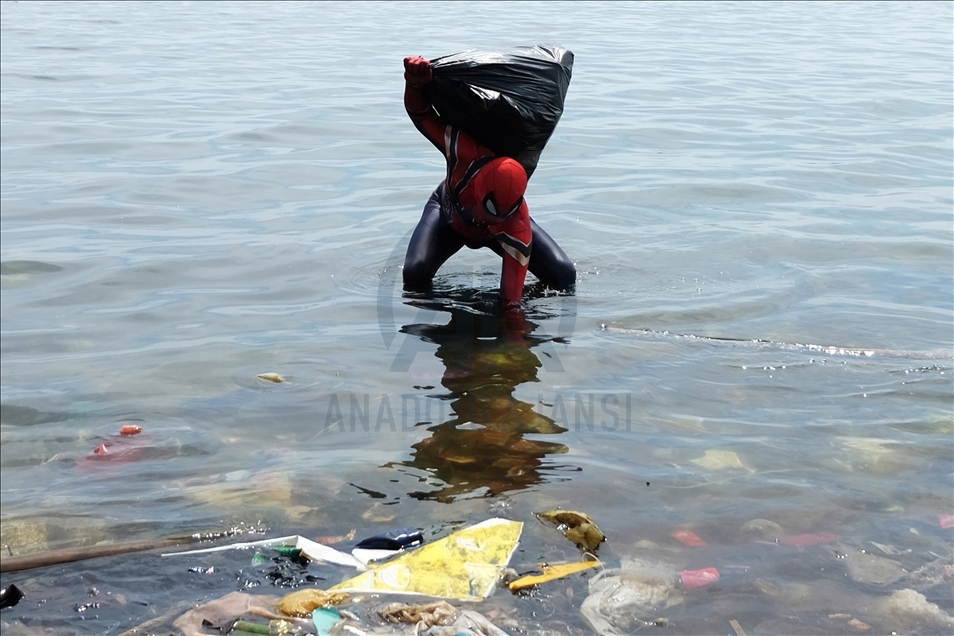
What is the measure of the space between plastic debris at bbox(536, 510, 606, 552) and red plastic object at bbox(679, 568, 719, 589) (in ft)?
1.11

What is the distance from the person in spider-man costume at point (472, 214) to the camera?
224 inches

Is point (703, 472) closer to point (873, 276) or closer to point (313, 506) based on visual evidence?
point (313, 506)

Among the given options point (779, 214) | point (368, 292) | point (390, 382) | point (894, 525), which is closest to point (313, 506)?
point (390, 382)

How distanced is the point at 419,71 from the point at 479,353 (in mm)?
1625

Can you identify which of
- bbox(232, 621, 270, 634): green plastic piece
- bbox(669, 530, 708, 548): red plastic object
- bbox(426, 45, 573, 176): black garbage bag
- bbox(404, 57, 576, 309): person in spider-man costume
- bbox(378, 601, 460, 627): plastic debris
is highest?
bbox(426, 45, 573, 176): black garbage bag

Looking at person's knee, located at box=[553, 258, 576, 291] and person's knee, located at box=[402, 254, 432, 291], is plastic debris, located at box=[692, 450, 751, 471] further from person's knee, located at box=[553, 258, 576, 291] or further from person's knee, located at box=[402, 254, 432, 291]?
person's knee, located at box=[402, 254, 432, 291]

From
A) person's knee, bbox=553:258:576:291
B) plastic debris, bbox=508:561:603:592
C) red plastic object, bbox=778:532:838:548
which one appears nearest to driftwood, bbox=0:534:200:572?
plastic debris, bbox=508:561:603:592

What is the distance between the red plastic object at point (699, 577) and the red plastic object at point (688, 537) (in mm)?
197

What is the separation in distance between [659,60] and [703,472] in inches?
593

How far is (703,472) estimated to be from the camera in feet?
14.6

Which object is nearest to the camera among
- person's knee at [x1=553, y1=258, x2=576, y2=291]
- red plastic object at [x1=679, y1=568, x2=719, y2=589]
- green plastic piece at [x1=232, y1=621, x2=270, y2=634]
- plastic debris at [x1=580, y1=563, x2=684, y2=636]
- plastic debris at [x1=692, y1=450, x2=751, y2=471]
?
green plastic piece at [x1=232, y1=621, x2=270, y2=634]

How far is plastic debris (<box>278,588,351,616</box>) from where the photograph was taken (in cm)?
317

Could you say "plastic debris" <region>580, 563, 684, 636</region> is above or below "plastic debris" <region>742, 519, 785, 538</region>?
above

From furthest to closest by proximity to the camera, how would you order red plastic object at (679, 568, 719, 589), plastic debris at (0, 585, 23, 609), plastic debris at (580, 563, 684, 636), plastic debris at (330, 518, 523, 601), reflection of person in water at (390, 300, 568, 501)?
reflection of person in water at (390, 300, 568, 501) < red plastic object at (679, 568, 719, 589) < plastic debris at (330, 518, 523, 601) < plastic debris at (580, 563, 684, 636) < plastic debris at (0, 585, 23, 609)
